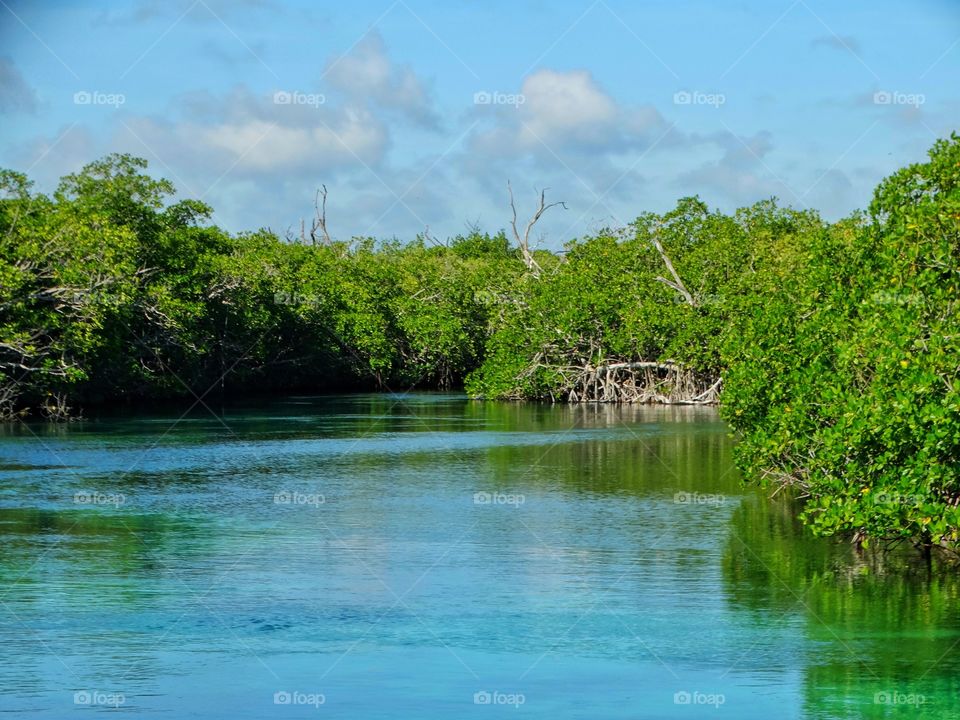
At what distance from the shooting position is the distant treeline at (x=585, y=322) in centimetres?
1469

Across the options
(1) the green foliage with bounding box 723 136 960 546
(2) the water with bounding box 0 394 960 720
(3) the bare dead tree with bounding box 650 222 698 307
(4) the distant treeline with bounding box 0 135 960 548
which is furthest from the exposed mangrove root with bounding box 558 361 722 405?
(1) the green foliage with bounding box 723 136 960 546

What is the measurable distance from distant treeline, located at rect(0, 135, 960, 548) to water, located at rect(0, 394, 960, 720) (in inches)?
60.3

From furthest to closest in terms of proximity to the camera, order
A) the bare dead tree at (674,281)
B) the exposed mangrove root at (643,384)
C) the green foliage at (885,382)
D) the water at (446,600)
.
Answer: the bare dead tree at (674,281)
the exposed mangrove root at (643,384)
the green foliage at (885,382)
the water at (446,600)

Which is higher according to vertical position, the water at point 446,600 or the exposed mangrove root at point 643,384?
the exposed mangrove root at point 643,384

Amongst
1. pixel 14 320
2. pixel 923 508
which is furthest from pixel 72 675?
pixel 14 320

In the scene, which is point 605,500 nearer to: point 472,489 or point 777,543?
point 472,489

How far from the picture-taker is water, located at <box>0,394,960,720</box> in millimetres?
11523

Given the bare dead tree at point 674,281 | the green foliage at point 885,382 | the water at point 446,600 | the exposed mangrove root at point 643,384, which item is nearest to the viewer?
the water at point 446,600

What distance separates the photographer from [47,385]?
36812 mm

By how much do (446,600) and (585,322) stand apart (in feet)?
99.3

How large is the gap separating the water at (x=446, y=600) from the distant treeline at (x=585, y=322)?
1.53 m

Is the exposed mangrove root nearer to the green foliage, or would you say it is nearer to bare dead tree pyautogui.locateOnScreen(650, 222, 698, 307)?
bare dead tree pyautogui.locateOnScreen(650, 222, 698, 307)

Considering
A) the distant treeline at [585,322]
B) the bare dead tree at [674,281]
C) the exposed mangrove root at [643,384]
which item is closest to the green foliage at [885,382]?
the distant treeline at [585,322]

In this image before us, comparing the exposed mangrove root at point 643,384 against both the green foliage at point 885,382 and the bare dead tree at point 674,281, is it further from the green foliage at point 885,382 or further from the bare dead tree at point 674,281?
the green foliage at point 885,382
